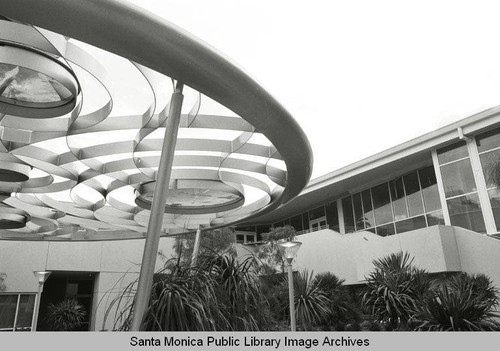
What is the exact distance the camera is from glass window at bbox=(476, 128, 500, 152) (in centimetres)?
1777

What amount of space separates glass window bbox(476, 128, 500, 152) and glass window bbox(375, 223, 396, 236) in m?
6.96

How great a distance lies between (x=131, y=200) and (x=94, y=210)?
4.52 ft

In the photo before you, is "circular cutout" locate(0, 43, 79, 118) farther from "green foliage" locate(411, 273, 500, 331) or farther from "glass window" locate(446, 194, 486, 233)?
"glass window" locate(446, 194, 486, 233)

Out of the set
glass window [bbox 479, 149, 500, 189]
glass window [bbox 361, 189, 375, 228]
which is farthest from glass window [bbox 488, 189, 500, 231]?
glass window [bbox 361, 189, 375, 228]

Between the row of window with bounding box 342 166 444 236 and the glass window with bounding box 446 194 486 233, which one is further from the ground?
the row of window with bounding box 342 166 444 236

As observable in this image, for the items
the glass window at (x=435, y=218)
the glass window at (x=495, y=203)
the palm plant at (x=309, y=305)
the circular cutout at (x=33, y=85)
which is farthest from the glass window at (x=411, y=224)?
the circular cutout at (x=33, y=85)

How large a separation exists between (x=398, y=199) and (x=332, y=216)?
6.27 meters

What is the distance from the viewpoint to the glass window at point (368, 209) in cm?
2517

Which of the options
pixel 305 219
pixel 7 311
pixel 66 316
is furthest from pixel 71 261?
pixel 305 219

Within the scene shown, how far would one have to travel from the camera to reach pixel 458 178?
1914 cm

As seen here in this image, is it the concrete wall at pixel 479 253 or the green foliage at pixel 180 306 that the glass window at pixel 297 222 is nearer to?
the concrete wall at pixel 479 253

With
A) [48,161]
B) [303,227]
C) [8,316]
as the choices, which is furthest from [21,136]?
[303,227]

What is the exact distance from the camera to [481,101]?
33.9m

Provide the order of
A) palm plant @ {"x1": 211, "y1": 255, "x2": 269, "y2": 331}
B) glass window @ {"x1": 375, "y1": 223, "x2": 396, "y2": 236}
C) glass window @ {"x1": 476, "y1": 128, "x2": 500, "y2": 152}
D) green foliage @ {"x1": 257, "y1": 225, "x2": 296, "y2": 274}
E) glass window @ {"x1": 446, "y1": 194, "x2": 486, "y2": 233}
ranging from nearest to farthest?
palm plant @ {"x1": 211, "y1": 255, "x2": 269, "y2": 331}
glass window @ {"x1": 476, "y1": 128, "x2": 500, "y2": 152}
glass window @ {"x1": 446, "y1": 194, "x2": 486, "y2": 233}
green foliage @ {"x1": 257, "y1": 225, "x2": 296, "y2": 274}
glass window @ {"x1": 375, "y1": 223, "x2": 396, "y2": 236}
